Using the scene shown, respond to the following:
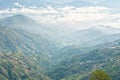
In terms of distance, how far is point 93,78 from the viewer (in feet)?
449

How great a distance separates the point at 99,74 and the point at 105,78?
3.31 m

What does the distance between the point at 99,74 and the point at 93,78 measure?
3917 mm

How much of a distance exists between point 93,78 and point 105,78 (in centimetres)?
559

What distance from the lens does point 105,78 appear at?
137750mm

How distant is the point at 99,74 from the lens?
139 m
